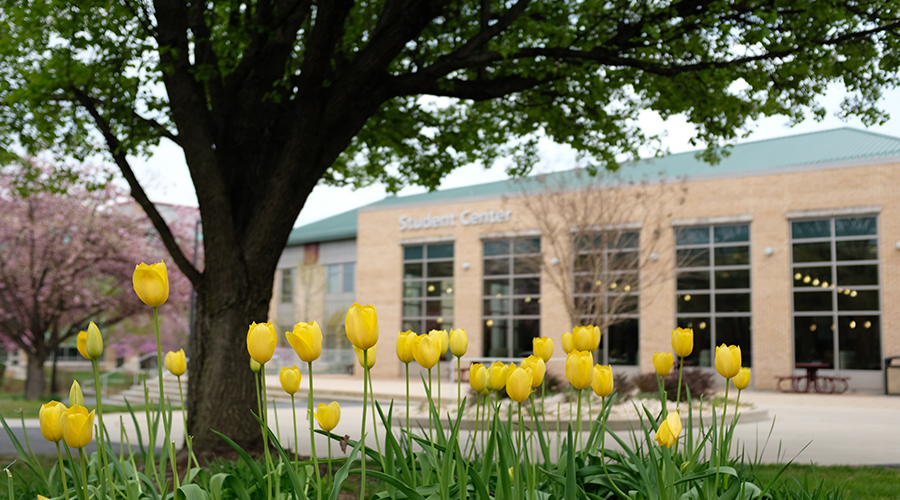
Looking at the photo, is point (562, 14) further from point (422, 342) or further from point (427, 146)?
point (422, 342)

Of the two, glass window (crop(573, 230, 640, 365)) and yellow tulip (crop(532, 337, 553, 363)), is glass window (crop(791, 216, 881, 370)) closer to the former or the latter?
glass window (crop(573, 230, 640, 365))

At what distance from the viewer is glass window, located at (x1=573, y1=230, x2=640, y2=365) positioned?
19984 millimetres

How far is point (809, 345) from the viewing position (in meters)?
23.9

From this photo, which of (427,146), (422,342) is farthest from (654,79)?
(422,342)

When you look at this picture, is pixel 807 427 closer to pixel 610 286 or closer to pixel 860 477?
pixel 860 477

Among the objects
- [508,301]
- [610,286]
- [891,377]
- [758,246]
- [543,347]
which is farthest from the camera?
[508,301]

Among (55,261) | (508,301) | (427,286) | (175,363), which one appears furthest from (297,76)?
(427,286)

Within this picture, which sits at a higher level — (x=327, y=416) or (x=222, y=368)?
(x=327, y=416)

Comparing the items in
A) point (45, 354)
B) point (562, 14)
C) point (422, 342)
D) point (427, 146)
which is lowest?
point (45, 354)

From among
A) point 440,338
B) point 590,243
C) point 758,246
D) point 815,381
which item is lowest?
point 815,381

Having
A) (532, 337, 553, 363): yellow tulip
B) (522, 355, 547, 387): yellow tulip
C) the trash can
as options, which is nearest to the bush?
the trash can

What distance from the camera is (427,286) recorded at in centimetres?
3175

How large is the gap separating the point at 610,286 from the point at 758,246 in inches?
239

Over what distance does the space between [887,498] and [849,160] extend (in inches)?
813
